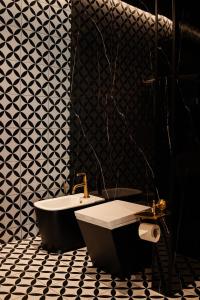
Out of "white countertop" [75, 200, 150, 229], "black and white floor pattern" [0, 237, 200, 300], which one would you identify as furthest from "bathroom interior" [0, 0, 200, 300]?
"white countertop" [75, 200, 150, 229]

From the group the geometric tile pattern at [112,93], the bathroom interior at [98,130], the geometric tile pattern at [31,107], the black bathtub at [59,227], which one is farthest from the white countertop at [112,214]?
the geometric tile pattern at [31,107]

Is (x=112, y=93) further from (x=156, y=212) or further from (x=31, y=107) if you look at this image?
(x=156, y=212)

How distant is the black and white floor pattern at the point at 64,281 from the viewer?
2457mm

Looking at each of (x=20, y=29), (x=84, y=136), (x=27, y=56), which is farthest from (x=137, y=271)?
(x=20, y=29)

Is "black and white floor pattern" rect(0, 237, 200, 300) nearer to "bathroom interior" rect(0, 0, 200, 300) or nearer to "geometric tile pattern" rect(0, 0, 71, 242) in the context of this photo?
"bathroom interior" rect(0, 0, 200, 300)

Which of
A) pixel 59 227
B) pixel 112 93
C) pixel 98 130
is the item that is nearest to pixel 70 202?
pixel 59 227

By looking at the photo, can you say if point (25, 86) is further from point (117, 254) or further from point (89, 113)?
point (117, 254)

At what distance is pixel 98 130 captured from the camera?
3.72 meters

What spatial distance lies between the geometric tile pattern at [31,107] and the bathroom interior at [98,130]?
0.04 ft

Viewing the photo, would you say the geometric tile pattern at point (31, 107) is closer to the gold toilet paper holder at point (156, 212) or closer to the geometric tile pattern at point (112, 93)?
the geometric tile pattern at point (112, 93)

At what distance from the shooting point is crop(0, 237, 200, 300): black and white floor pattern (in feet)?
8.06

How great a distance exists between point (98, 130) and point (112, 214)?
1263 mm

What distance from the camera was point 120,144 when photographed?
323 cm

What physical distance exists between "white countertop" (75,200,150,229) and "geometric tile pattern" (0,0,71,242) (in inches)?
41.1
